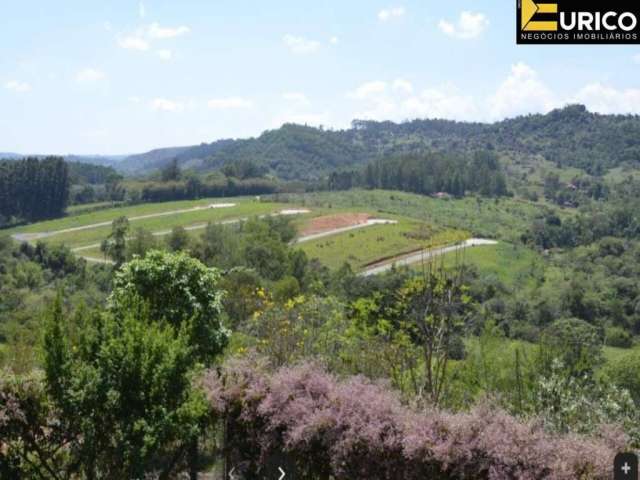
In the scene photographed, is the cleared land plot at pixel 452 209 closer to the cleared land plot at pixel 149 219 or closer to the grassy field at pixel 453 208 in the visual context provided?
the grassy field at pixel 453 208

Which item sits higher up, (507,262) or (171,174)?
(171,174)

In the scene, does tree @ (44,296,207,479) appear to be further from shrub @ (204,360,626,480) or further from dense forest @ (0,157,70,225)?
dense forest @ (0,157,70,225)

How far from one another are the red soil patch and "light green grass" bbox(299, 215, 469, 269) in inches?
151

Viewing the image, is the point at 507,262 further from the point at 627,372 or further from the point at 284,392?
the point at 284,392

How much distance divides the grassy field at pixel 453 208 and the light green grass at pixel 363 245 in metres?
13.8

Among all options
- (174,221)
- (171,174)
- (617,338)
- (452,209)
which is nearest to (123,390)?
(617,338)

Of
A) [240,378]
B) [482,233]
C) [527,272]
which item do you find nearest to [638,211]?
[482,233]

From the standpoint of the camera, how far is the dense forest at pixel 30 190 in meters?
118

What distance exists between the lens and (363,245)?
81.6 m

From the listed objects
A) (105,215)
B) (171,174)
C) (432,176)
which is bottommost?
(105,215)

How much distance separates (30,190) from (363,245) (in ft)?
222

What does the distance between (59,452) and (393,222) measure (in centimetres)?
8408

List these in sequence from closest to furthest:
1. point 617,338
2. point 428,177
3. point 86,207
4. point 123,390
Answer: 1. point 123,390
2. point 617,338
3. point 86,207
4. point 428,177

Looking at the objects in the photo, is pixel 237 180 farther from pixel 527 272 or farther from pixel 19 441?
pixel 19 441
